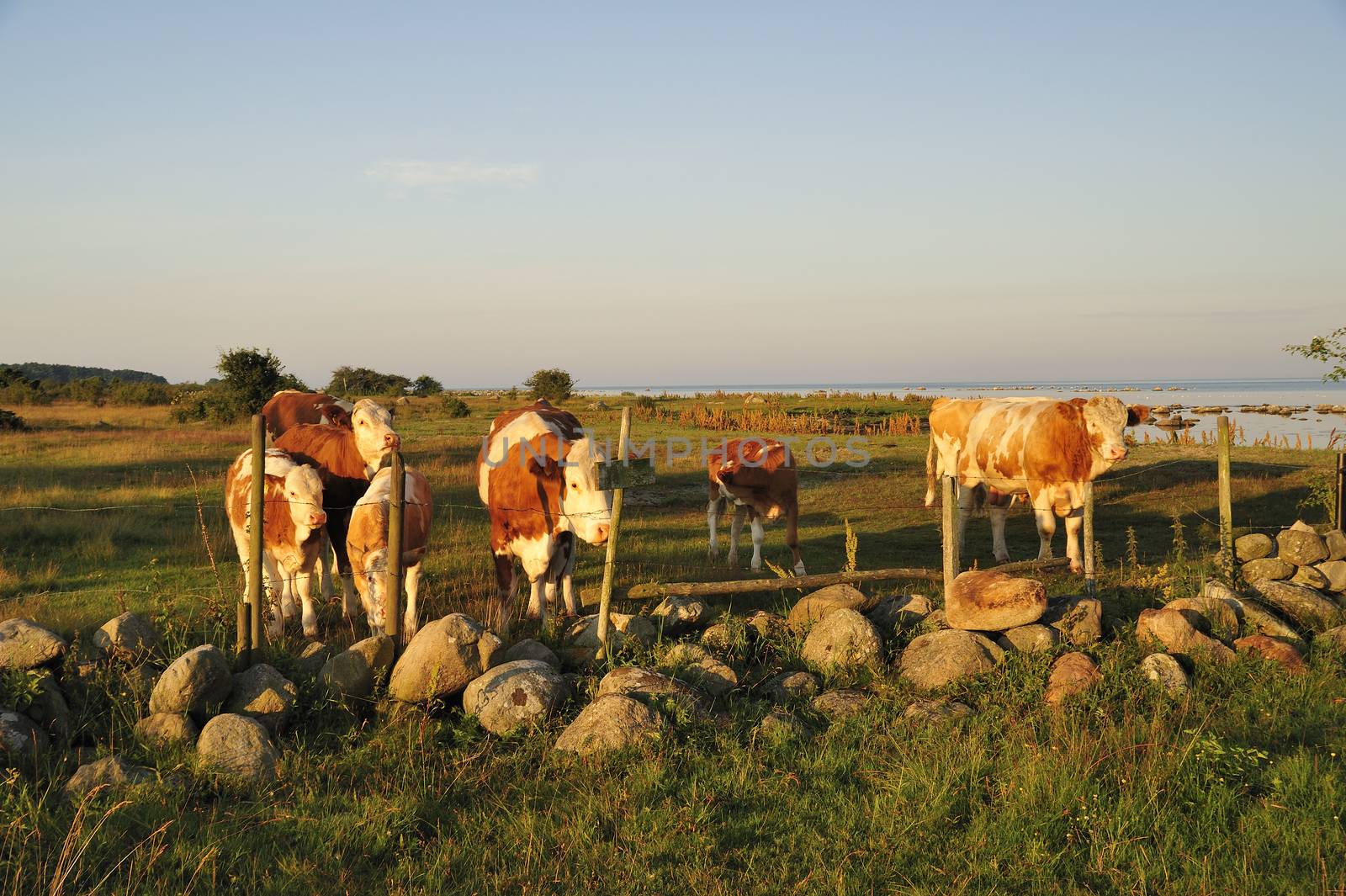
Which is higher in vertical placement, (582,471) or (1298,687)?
(582,471)

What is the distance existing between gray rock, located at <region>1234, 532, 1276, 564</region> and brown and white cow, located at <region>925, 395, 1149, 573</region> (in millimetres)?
2137

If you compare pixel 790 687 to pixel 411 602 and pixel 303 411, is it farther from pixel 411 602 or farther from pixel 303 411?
pixel 303 411

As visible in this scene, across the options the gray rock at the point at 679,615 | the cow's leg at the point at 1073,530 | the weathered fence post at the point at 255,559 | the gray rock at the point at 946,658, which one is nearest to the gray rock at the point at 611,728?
the gray rock at the point at 679,615

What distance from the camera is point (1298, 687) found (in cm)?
720

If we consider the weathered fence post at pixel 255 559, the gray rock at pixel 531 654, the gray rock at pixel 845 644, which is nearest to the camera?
the weathered fence post at pixel 255 559

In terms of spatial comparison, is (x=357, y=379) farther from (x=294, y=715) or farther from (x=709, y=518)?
(x=294, y=715)

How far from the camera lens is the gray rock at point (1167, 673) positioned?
708 cm

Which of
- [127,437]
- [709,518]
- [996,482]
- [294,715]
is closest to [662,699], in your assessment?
[294,715]

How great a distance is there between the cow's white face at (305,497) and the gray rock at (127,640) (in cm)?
199

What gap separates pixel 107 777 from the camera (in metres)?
5.43

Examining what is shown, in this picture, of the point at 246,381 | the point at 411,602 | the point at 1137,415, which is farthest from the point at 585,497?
the point at 246,381

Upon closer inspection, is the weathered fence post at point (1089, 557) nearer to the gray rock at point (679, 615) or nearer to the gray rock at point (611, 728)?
the gray rock at point (679, 615)

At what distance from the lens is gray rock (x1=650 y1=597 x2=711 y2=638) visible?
8492 millimetres

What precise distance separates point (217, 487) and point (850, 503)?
12105 mm
